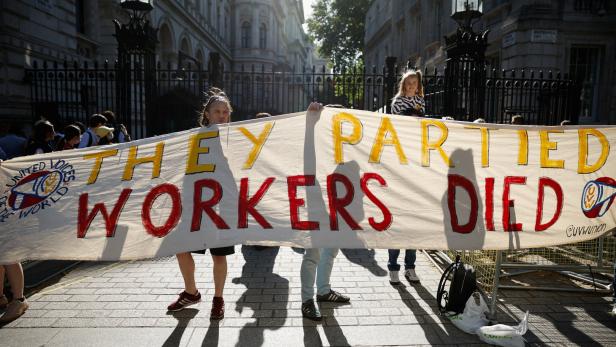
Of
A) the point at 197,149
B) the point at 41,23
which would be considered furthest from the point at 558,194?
the point at 41,23

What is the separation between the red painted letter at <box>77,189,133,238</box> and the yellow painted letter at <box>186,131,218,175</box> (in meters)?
0.63

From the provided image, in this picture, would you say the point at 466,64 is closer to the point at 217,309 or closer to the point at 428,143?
the point at 428,143

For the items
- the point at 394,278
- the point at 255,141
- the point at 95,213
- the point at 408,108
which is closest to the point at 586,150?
the point at 408,108

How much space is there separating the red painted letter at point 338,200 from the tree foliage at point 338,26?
144ft

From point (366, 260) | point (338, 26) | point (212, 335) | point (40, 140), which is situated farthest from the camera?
point (338, 26)

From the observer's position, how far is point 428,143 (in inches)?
159

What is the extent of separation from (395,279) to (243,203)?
7.36 feet

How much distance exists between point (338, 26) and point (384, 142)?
46.2m

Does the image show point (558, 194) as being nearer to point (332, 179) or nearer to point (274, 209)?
point (332, 179)

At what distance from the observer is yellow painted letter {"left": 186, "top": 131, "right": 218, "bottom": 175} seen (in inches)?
152

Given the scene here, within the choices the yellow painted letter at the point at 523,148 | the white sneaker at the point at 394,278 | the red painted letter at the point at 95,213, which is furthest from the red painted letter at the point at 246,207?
A: the yellow painted letter at the point at 523,148

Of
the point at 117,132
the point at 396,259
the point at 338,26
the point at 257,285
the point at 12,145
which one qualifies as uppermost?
the point at 338,26

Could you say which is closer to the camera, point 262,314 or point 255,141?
point 255,141

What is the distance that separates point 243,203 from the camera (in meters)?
3.80
